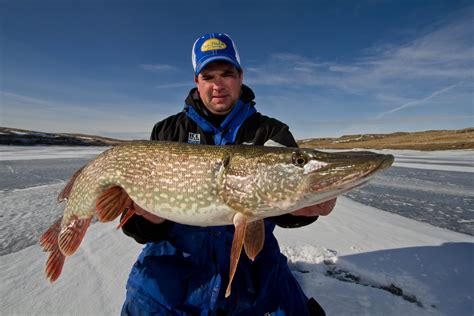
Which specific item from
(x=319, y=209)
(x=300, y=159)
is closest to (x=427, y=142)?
(x=319, y=209)

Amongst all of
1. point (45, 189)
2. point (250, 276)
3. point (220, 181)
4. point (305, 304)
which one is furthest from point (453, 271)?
point (45, 189)

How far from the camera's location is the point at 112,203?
5.56 ft

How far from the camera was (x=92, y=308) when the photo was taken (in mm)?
1658

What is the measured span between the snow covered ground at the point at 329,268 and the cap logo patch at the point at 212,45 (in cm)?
191

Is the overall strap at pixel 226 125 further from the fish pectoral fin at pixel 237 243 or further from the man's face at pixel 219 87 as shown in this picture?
the fish pectoral fin at pixel 237 243

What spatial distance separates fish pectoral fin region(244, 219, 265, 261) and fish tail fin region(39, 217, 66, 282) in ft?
4.02

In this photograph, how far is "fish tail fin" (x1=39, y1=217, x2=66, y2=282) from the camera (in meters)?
1.71

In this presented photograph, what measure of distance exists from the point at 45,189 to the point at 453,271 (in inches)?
220

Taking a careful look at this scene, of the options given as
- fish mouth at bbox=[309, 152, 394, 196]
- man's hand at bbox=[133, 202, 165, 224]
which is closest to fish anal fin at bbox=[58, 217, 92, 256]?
man's hand at bbox=[133, 202, 165, 224]

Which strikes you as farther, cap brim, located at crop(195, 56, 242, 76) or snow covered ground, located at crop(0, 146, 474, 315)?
cap brim, located at crop(195, 56, 242, 76)

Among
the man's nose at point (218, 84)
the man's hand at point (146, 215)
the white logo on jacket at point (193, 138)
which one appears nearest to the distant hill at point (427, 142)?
the man's nose at point (218, 84)

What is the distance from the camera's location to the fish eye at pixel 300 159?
141cm

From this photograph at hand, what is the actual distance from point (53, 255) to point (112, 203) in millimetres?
541

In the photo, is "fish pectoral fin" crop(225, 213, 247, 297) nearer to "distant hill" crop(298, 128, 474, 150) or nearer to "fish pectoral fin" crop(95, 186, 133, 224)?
"fish pectoral fin" crop(95, 186, 133, 224)
